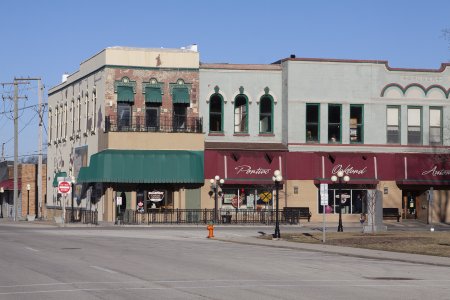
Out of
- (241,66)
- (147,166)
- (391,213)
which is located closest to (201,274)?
(147,166)

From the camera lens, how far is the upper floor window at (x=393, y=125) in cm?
6588

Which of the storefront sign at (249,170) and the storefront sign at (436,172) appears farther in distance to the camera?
the storefront sign at (436,172)

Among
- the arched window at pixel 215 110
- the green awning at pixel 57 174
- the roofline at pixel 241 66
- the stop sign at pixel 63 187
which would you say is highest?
the roofline at pixel 241 66

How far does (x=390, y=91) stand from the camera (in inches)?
2594

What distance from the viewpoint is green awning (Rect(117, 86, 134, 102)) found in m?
62.2

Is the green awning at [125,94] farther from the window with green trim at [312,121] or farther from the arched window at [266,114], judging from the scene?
the window with green trim at [312,121]

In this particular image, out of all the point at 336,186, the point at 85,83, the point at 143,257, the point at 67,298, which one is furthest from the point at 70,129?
the point at 67,298

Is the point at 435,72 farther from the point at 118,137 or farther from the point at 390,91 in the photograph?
the point at 118,137

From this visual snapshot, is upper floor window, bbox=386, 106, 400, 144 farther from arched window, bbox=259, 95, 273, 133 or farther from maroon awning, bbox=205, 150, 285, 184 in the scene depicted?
maroon awning, bbox=205, 150, 285, 184

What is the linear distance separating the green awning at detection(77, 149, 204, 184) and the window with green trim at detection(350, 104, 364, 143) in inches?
441

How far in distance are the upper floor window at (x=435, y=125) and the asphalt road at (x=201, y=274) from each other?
3388 cm

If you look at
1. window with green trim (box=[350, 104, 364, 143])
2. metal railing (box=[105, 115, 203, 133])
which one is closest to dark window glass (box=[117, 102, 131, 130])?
metal railing (box=[105, 115, 203, 133])

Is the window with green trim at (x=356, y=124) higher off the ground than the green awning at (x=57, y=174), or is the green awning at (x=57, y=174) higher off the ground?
the window with green trim at (x=356, y=124)

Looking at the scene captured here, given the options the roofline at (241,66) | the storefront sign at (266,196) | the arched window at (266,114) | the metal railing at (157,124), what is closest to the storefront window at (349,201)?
the storefront sign at (266,196)
